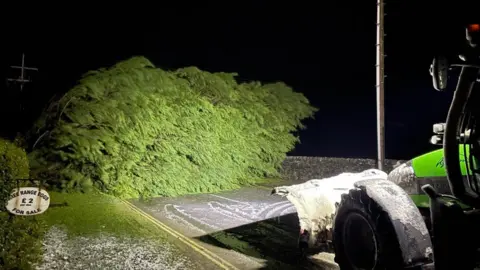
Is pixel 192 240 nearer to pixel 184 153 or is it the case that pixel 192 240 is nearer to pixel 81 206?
pixel 81 206

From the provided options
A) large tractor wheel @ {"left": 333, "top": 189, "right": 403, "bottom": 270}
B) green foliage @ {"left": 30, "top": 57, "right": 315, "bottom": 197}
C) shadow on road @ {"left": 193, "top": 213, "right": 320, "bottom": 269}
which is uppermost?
green foliage @ {"left": 30, "top": 57, "right": 315, "bottom": 197}

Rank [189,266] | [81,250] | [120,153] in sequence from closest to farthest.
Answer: [189,266] < [81,250] < [120,153]

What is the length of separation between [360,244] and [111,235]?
4.50m

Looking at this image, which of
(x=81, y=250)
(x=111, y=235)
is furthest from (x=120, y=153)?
(x=81, y=250)

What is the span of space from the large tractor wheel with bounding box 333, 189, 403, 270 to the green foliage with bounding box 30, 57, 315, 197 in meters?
7.81

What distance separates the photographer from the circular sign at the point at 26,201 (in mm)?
5988

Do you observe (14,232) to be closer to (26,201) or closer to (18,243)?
(18,243)

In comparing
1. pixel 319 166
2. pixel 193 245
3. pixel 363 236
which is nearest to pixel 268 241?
pixel 193 245

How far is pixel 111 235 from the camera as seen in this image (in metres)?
7.05

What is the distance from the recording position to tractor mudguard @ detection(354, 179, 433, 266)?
3.50m

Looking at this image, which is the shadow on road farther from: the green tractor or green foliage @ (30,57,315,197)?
green foliage @ (30,57,315,197)

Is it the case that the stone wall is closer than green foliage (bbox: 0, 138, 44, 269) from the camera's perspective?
No

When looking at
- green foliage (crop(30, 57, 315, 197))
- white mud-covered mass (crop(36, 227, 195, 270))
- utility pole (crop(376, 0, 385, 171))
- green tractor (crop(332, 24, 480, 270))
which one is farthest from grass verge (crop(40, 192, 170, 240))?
utility pole (crop(376, 0, 385, 171))

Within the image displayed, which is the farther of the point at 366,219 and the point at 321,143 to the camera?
the point at 321,143
